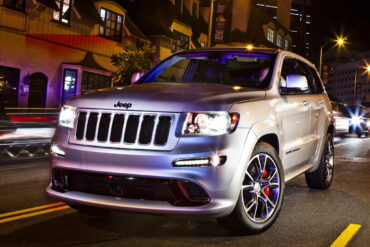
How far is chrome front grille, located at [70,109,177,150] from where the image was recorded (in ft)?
13.7

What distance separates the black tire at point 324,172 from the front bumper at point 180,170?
3231 millimetres

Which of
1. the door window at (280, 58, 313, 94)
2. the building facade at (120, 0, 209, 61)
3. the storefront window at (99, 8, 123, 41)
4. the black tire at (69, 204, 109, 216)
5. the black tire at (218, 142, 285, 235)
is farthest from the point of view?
the building facade at (120, 0, 209, 61)

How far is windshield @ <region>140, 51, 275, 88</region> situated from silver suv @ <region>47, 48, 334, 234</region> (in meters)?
0.50

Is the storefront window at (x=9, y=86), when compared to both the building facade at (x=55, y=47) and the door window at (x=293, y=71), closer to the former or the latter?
the building facade at (x=55, y=47)

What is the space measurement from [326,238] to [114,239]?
6.56 ft

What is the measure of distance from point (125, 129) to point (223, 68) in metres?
2.38

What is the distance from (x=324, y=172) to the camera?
7.27 m

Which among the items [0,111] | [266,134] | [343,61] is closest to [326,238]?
[266,134]

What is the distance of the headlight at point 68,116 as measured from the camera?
4668 mm

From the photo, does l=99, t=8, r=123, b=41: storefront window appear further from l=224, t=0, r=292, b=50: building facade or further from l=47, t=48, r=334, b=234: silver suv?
l=47, t=48, r=334, b=234: silver suv

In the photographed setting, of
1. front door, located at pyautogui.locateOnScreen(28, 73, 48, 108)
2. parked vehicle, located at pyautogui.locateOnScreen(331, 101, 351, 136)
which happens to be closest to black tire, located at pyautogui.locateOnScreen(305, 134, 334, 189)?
parked vehicle, located at pyautogui.locateOnScreen(331, 101, 351, 136)

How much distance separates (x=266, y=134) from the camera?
4.96m

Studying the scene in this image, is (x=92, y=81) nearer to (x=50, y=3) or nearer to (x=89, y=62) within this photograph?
(x=89, y=62)

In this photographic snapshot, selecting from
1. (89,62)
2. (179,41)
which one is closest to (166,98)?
(89,62)
